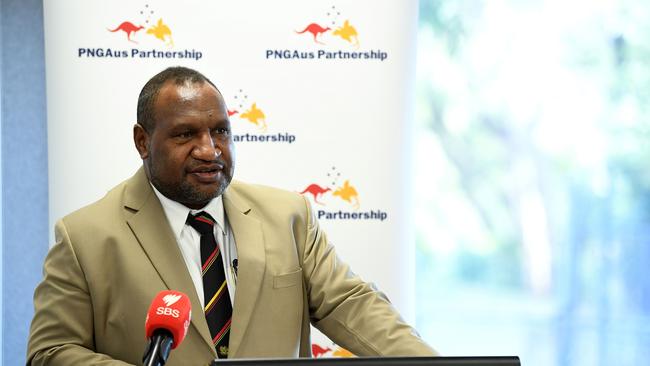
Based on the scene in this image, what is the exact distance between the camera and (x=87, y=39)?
395cm

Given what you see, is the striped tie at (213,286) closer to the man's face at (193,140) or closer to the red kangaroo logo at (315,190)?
the man's face at (193,140)

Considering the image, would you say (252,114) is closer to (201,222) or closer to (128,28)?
(128,28)

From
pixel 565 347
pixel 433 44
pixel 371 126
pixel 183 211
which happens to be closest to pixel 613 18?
pixel 433 44

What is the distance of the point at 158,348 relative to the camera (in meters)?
1.56

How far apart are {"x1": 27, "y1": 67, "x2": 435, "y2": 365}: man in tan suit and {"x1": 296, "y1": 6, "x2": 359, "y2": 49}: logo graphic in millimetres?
1698

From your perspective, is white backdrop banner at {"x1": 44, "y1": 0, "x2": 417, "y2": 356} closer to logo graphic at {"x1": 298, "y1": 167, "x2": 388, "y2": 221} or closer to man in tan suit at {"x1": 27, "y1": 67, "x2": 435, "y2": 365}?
logo graphic at {"x1": 298, "y1": 167, "x2": 388, "y2": 221}

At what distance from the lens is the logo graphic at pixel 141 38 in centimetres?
397

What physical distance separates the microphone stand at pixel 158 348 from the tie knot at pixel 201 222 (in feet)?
2.91

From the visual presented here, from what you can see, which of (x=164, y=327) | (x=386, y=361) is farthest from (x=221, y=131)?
(x=386, y=361)

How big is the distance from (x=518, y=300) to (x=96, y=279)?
5.49 meters

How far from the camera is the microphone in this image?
1.56 meters

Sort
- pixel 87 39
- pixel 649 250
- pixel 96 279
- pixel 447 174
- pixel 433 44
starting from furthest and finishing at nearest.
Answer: pixel 447 174
pixel 433 44
pixel 649 250
pixel 87 39
pixel 96 279

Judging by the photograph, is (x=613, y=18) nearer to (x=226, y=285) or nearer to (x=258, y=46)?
(x=258, y=46)

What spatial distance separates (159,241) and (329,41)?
6.28 ft
